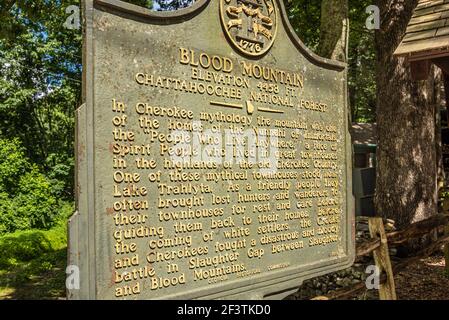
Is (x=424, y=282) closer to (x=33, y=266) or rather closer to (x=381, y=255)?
(x=381, y=255)

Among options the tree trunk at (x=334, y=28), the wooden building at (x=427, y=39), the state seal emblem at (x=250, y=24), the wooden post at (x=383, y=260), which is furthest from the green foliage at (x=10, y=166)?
the state seal emblem at (x=250, y=24)

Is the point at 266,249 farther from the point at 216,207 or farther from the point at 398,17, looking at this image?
the point at 398,17

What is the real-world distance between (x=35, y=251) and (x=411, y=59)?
1209 cm

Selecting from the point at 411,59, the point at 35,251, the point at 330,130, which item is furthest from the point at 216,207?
the point at 35,251

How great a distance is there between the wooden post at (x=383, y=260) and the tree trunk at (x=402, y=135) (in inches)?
149

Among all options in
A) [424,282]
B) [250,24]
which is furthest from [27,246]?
[250,24]

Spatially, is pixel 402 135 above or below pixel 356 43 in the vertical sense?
below

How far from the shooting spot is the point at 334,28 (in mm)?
7699

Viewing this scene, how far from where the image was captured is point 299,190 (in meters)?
4.18

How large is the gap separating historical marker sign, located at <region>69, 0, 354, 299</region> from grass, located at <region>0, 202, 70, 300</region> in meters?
6.34

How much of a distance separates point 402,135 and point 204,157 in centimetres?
633

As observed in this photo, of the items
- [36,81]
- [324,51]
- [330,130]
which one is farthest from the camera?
[36,81]

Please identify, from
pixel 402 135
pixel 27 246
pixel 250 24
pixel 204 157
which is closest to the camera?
pixel 204 157

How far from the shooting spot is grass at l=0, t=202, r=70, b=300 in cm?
964
